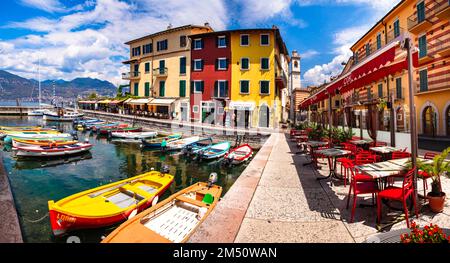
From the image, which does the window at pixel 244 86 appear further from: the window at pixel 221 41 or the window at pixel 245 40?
the window at pixel 221 41

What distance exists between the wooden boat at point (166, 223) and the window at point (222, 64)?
25919 millimetres

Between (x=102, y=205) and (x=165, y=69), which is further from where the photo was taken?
(x=165, y=69)

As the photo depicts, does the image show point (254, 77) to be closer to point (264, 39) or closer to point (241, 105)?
point (241, 105)

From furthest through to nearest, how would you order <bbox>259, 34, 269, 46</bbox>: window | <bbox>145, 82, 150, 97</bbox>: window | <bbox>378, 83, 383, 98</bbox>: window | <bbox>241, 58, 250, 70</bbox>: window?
<bbox>145, 82, 150, 97</bbox>: window
<bbox>241, 58, 250, 70</bbox>: window
<bbox>259, 34, 269, 46</bbox>: window
<bbox>378, 83, 383, 98</bbox>: window

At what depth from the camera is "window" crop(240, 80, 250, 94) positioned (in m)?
29.5

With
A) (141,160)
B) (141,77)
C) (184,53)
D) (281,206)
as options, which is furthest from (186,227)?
(141,77)

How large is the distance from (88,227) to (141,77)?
120 ft

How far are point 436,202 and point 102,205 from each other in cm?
799

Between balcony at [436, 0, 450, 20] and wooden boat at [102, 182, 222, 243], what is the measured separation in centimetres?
2335

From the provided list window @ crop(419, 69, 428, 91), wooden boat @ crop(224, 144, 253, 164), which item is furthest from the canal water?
window @ crop(419, 69, 428, 91)

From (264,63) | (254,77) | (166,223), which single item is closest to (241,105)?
(254,77)

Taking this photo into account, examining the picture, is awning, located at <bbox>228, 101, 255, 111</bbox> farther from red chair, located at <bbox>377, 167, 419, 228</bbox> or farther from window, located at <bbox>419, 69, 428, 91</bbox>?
red chair, located at <bbox>377, 167, 419, 228</bbox>

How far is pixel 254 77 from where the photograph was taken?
29.3 meters

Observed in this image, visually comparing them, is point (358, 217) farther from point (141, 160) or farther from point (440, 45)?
point (440, 45)
